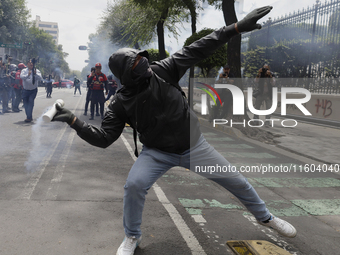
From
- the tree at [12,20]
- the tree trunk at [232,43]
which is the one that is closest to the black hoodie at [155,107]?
the tree trunk at [232,43]

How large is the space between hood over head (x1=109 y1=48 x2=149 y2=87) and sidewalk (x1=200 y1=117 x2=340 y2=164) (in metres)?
5.84

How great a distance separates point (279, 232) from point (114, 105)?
75.1 inches

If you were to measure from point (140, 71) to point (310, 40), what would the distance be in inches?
523

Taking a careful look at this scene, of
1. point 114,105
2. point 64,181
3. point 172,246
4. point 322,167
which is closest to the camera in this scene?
point 114,105

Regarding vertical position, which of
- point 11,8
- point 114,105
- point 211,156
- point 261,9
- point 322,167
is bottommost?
point 322,167

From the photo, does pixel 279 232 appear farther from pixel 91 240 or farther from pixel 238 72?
pixel 238 72

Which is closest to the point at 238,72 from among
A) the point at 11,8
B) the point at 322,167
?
the point at 322,167

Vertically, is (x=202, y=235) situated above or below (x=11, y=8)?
below

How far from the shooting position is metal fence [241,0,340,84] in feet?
41.3

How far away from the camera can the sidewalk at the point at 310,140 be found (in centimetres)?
789

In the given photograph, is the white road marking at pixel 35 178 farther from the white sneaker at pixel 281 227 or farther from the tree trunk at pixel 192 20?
the tree trunk at pixel 192 20

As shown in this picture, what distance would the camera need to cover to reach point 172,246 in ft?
10.3

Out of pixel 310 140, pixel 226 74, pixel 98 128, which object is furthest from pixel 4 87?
pixel 98 128

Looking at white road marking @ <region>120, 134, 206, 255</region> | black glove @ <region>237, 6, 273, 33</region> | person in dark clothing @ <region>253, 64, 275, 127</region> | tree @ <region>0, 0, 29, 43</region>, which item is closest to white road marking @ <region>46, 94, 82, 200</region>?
white road marking @ <region>120, 134, 206, 255</region>
